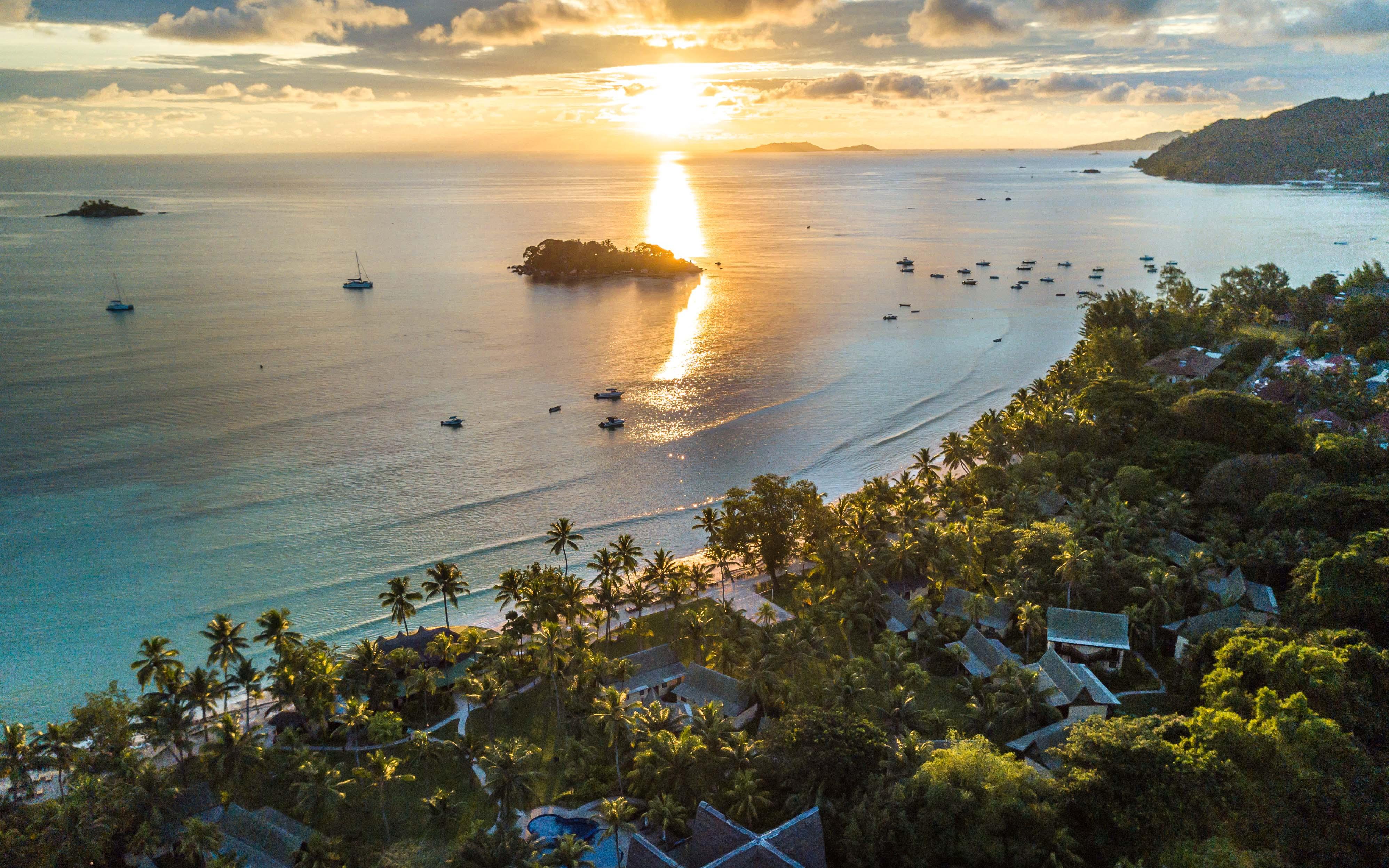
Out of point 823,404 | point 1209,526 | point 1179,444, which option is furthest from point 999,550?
point 823,404

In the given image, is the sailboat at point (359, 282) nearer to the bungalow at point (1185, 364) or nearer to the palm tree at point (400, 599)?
the palm tree at point (400, 599)

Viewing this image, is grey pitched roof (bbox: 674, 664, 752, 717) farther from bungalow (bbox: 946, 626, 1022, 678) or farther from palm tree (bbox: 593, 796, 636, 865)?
bungalow (bbox: 946, 626, 1022, 678)

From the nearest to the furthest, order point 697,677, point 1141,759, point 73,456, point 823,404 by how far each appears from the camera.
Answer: point 1141,759
point 697,677
point 73,456
point 823,404

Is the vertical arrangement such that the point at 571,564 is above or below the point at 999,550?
below

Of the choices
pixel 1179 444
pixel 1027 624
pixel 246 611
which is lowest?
pixel 246 611

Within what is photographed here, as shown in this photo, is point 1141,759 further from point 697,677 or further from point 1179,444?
point 1179,444

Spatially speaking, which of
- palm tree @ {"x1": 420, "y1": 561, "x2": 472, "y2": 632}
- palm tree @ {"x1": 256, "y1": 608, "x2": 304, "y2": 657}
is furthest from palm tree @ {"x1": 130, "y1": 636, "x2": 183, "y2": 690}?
palm tree @ {"x1": 420, "y1": 561, "x2": 472, "y2": 632}
